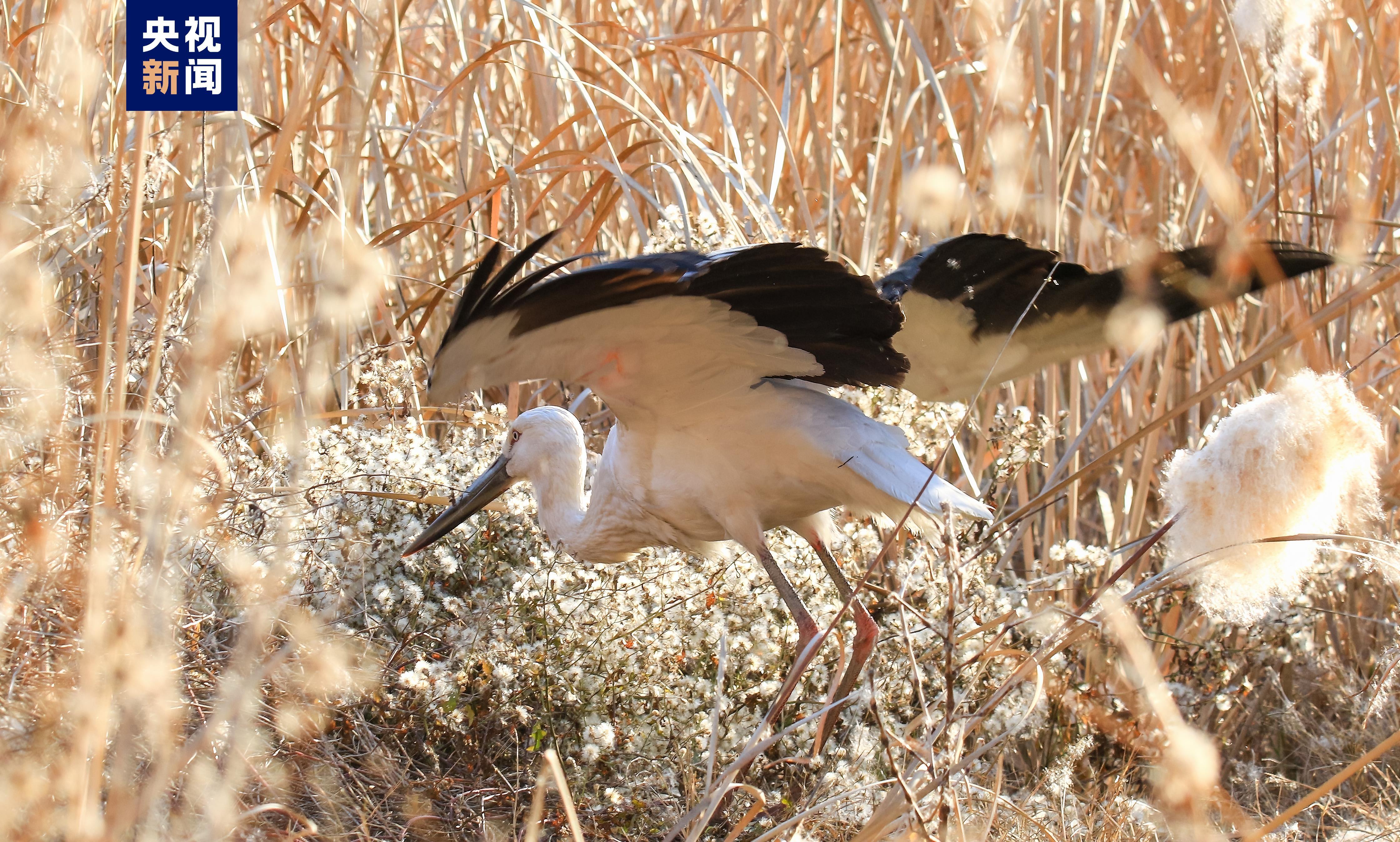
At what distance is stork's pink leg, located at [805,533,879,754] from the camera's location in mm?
2531

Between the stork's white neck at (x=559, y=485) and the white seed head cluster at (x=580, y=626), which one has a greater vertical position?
the stork's white neck at (x=559, y=485)

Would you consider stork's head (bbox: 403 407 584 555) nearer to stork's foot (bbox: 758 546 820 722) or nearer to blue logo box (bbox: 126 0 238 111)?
stork's foot (bbox: 758 546 820 722)

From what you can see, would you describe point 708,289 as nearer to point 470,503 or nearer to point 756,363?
point 756,363

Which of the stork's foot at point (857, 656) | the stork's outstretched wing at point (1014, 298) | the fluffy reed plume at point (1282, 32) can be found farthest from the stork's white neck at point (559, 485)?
the fluffy reed plume at point (1282, 32)

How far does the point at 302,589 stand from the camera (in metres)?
2.54

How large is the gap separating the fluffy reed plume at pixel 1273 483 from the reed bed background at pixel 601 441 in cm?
9

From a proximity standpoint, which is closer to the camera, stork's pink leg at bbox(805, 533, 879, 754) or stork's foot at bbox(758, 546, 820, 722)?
stork's pink leg at bbox(805, 533, 879, 754)

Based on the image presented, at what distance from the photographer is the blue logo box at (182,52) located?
2363 mm

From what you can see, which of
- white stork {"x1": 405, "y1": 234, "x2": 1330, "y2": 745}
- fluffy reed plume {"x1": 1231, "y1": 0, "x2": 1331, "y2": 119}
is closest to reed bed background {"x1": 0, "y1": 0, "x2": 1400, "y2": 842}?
fluffy reed plume {"x1": 1231, "y1": 0, "x2": 1331, "y2": 119}

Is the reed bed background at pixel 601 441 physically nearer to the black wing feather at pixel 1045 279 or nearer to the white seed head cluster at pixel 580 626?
the white seed head cluster at pixel 580 626

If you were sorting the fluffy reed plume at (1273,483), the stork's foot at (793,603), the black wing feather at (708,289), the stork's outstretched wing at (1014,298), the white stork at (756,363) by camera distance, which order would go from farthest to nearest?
1. the stork's foot at (793,603)
2. the stork's outstretched wing at (1014,298)
3. the white stork at (756,363)
4. the black wing feather at (708,289)
5. the fluffy reed plume at (1273,483)

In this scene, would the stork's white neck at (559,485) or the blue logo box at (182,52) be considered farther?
the stork's white neck at (559,485)

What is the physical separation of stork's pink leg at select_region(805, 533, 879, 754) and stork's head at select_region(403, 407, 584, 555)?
0.63 m

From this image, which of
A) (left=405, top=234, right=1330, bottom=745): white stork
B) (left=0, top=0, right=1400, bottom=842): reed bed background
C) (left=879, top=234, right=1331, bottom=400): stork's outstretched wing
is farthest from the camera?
(left=879, top=234, right=1331, bottom=400): stork's outstretched wing
